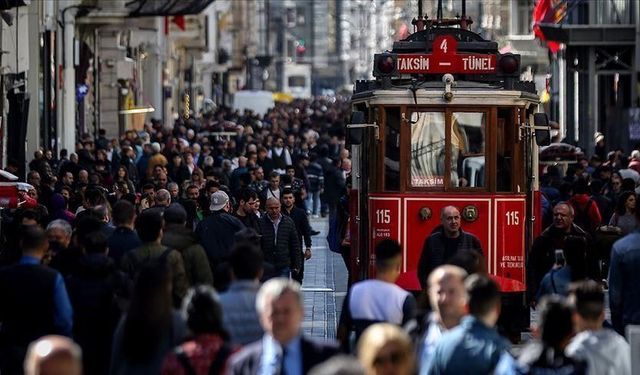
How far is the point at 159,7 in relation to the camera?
44.8 m

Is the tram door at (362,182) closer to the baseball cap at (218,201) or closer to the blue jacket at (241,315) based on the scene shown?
the baseball cap at (218,201)

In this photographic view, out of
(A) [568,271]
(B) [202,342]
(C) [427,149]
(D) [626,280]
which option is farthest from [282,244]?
(B) [202,342]

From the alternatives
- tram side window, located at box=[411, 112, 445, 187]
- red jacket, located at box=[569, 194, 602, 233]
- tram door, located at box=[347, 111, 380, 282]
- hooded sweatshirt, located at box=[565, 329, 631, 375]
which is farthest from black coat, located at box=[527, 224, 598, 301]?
hooded sweatshirt, located at box=[565, 329, 631, 375]

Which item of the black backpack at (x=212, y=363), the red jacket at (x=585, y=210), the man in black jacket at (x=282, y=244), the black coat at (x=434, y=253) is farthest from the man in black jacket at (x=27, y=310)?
the red jacket at (x=585, y=210)

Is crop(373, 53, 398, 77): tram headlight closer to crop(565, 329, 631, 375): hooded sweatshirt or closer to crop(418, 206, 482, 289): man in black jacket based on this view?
crop(418, 206, 482, 289): man in black jacket

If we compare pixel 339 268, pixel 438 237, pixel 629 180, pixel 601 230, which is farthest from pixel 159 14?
pixel 438 237

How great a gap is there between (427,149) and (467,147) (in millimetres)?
368

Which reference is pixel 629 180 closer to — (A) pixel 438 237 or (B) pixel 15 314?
(A) pixel 438 237

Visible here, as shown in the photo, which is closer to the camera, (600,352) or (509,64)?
(600,352)

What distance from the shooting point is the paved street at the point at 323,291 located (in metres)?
20.2

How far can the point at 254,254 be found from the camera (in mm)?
11039

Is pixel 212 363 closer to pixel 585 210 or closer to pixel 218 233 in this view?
pixel 218 233

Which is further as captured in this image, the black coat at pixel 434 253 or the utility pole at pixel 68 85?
the utility pole at pixel 68 85

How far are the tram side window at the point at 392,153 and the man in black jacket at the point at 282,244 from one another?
989mm
